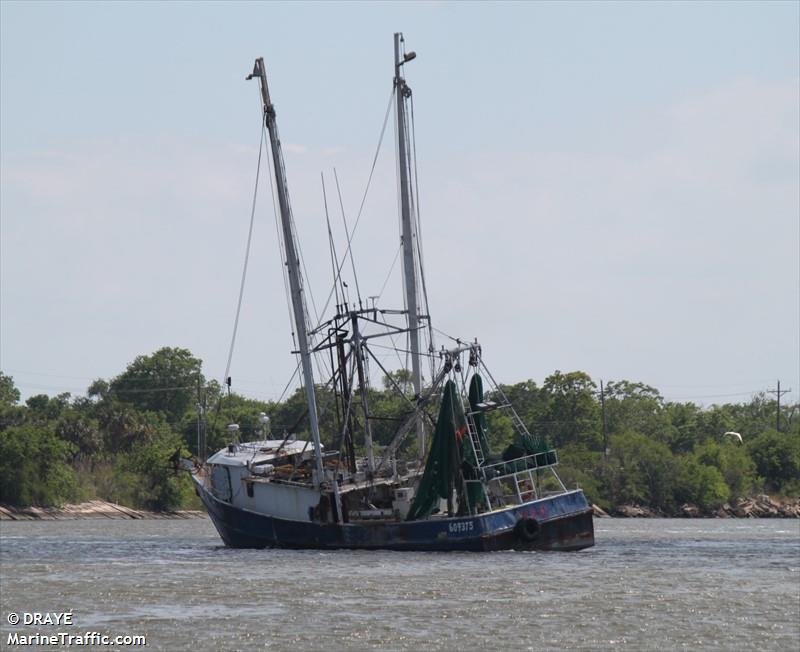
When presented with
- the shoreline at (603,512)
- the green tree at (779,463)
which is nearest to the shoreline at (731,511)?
the shoreline at (603,512)

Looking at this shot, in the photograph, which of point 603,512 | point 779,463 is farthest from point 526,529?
point 779,463

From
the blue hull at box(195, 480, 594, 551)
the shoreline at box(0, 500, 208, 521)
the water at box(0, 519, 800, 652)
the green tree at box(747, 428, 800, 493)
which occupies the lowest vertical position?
the water at box(0, 519, 800, 652)

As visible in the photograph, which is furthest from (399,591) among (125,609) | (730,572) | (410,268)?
(410,268)

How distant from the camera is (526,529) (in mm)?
54156

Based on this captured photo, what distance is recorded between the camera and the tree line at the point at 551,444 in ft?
382

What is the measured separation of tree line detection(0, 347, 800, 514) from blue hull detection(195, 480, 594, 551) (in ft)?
129

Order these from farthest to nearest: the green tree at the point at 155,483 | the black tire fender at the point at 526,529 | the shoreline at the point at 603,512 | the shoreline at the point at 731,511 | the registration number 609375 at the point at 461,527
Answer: the shoreline at the point at 731,511 < the green tree at the point at 155,483 < the shoreline at the point at 603,512 < the black tire fender at the point at 526,529 < the registration number 609375 at the point at 461,527

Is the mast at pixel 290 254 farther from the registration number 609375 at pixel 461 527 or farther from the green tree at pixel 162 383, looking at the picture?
the green tree at pixel 162 383

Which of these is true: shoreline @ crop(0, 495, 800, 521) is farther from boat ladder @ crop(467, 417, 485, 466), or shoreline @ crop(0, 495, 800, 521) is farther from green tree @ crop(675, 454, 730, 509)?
boat ladder @ crop(467, 417, 485, 466)

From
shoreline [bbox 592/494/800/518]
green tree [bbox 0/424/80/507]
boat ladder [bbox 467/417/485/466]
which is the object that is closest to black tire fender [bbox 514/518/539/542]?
boat ladder [bbox 467/417/485/466]

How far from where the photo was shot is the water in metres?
30.9

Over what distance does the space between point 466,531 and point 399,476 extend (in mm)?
7159

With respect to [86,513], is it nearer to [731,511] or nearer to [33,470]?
[33,470]

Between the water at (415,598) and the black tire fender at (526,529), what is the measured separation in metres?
0.87
